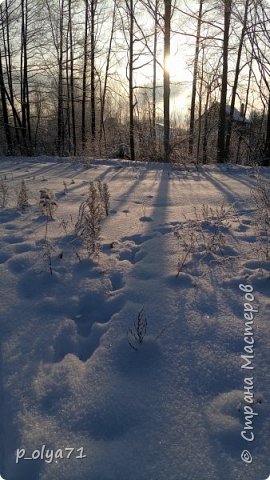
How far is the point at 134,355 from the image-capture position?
71.9 inches

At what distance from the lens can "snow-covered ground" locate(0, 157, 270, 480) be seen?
1322 millimetres

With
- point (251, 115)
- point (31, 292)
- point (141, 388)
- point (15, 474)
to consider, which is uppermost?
point (251, 115)

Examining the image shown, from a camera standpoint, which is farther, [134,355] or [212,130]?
[212,130]

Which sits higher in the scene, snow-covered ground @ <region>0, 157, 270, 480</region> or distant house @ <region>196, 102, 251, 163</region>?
distant house @ <region>196, 102, 251, 163</region>

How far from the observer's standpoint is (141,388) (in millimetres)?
1614

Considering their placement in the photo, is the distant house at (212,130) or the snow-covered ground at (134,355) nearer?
the snow-covered ground at (134,355)

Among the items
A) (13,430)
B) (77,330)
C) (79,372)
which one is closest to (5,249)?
(77,330)

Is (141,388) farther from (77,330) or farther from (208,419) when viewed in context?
(77,330)

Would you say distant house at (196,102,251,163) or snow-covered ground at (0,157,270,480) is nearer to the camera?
snow-covered ground at (0,157,270,480)

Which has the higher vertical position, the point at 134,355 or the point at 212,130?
the point at 212,130

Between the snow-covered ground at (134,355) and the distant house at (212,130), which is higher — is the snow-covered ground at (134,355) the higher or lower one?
the lower one

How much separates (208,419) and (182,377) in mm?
251

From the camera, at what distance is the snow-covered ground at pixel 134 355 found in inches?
52.1

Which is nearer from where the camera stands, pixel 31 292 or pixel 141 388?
pixel 141 388
